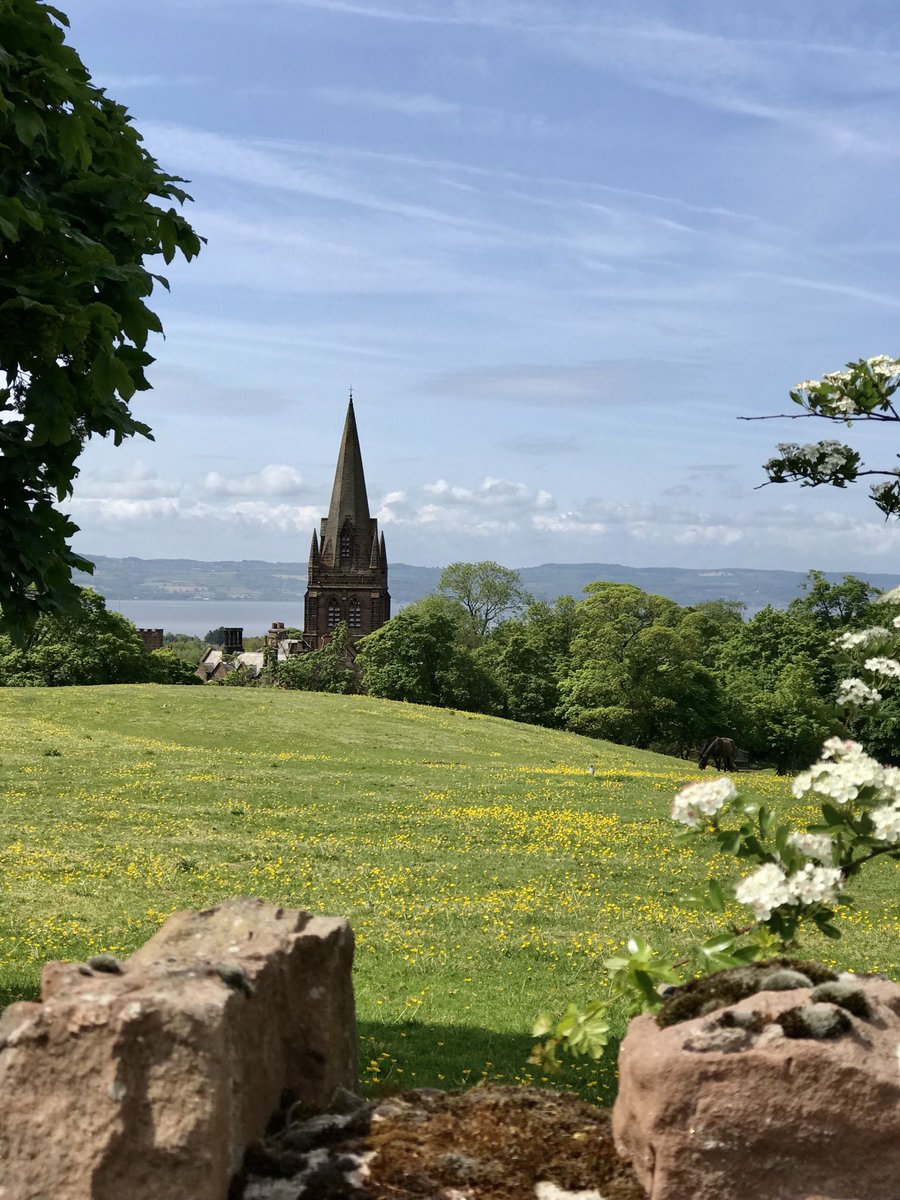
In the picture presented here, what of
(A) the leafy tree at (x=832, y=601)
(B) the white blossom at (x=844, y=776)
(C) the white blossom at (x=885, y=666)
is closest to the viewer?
(B) the white blossom at (x=844, y=776)

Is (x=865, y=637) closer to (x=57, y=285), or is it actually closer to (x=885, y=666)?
(x=885, y=666)

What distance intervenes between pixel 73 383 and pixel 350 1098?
706cm

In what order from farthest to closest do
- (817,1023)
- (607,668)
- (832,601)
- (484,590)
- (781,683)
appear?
1. (484,590)
2. (832,601)
3. (607,668)
4. (781,683)
5. (817,1023)

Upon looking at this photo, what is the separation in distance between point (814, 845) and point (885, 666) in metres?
1.54

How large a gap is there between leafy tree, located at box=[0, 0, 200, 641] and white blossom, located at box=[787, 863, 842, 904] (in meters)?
7.36

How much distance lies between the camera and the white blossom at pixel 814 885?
6.08m

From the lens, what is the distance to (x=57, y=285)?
980cm

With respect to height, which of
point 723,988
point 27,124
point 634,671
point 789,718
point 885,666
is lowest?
point 789,718

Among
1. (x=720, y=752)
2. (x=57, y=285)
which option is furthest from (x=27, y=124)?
(x=720, y=752)

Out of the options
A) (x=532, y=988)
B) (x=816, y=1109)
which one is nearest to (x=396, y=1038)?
(x=532, y=988)

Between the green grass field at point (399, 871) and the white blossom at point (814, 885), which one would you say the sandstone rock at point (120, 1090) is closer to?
the white blossom at point (814, 885)

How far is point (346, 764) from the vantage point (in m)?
41.3

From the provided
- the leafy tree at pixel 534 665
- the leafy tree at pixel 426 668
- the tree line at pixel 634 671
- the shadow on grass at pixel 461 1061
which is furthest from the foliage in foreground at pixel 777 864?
the leafy tree at pixel 534 665

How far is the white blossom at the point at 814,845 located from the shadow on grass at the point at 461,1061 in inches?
240
